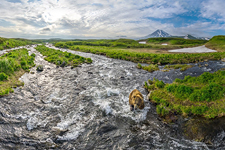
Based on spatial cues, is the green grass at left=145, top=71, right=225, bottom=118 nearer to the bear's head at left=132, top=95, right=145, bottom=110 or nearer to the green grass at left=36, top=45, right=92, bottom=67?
the bear's head at left=132, top=95, right=145, bottom=110

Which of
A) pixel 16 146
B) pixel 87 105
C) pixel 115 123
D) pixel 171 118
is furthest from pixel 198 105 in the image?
pixel 16 146

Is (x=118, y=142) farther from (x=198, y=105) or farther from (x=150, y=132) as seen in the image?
(x=198, y=105)

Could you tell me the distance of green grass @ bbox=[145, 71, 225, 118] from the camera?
11.7 meters

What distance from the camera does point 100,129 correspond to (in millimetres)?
10797

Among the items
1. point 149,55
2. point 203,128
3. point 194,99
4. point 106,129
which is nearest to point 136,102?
point 106,129

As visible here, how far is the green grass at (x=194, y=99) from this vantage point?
11.7 metres

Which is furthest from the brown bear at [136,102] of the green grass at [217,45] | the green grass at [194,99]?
the green grass at [217,45]

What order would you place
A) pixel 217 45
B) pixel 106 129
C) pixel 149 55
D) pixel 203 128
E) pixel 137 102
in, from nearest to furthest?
pixel 203 128, pixel 106 129, pixel 137 102, pixel 149 55, pixel 217 45

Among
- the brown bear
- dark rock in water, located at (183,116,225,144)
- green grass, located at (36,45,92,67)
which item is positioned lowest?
dark rock in water, located at (183,116,225,144)

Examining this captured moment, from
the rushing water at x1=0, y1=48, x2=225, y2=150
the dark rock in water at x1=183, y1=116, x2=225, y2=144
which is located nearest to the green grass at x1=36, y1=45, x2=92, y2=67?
the rushing water at x1=0, y1=48, x2=225, y2=150

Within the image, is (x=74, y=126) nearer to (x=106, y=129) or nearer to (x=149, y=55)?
(x=106, y=129)

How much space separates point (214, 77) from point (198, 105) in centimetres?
742

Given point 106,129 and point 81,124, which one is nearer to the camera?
point 106,129

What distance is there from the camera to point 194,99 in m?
13.2
